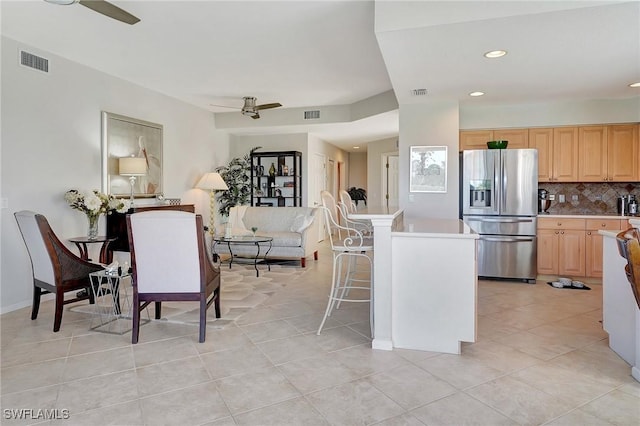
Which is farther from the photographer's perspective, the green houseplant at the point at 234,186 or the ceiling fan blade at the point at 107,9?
the green houseplant at the point at 234,186

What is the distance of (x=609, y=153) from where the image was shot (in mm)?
5062

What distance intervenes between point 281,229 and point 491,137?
3.52 m

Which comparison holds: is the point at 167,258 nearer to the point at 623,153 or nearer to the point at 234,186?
the point at 234,186

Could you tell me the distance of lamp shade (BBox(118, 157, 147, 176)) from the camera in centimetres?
496

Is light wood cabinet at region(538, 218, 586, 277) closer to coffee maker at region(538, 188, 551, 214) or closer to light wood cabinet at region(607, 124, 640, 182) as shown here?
coffee maker at region(538, 188, 551, 214)

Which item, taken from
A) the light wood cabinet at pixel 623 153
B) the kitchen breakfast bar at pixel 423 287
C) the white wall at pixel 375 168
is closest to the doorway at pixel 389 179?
the white wall at pixel 375 168

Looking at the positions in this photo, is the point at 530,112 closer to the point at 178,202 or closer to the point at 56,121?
the point at 178,202

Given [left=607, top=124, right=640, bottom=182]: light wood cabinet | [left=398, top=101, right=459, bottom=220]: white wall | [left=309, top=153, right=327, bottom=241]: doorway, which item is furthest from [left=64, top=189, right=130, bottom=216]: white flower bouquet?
→ [left=607, top=124, right=640, bottom=182]: light wood cabinet

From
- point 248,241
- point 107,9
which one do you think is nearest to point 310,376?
point 107,9

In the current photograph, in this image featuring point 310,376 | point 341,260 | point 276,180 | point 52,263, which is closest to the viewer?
point 310,376

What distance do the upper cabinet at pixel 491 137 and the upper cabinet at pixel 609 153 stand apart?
71 cm

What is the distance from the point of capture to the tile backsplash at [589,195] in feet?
17.3

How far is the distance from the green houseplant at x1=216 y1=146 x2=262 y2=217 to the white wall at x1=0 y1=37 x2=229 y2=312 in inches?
85.4

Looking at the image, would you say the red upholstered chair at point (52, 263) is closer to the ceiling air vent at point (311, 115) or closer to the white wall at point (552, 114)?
the ceiling air vent at point (311, 115)
